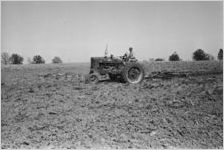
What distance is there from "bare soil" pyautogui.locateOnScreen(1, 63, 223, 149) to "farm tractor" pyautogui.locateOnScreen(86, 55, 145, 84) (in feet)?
8.42

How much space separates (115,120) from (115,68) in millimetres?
5391

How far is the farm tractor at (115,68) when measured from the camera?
404 inches

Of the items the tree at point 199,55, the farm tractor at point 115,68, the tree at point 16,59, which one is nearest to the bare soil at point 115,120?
the farm tractor at point 115,68

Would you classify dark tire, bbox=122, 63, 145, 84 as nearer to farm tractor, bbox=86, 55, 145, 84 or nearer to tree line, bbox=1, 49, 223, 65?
farm tractor, bbox=86, 55, 145, 84

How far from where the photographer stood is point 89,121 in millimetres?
5258

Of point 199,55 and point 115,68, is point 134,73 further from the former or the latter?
point 199,55

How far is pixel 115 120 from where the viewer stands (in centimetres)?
524

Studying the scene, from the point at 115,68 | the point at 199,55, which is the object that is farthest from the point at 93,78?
the point at 199,55

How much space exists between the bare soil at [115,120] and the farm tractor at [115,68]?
2.57m

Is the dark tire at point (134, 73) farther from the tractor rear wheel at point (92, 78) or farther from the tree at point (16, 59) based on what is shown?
the tree at point (16, 59)

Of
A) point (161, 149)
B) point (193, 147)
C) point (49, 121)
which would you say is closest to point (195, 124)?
point (193, 147)

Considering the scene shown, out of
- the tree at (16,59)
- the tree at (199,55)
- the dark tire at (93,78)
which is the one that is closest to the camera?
the dark tire at (93,78)

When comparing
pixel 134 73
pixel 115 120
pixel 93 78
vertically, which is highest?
pixel 134 73

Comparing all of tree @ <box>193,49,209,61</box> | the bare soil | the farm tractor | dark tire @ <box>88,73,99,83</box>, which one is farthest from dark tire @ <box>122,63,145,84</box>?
tree @ <box>193,49,209,61</box>
